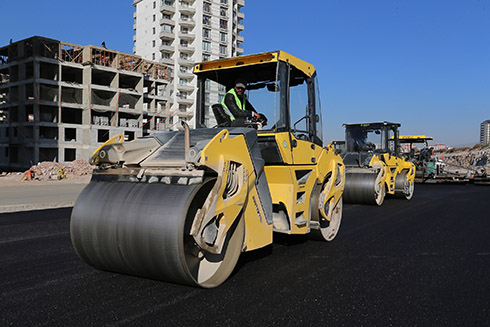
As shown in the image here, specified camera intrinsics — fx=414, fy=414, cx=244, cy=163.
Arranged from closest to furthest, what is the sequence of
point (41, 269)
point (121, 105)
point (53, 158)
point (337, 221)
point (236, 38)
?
point (41, 269)
point (337, 221)
point (53, 158)
point (121, 105)
point (236, 38)

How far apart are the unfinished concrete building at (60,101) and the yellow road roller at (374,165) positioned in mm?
34987

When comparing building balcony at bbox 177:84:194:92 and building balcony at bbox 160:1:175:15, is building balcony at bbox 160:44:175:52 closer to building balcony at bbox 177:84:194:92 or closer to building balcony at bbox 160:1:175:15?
building balcony at bbox 160:1:175:15

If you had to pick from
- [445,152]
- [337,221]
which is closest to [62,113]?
[337,221]

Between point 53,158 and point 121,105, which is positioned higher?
point 121,105

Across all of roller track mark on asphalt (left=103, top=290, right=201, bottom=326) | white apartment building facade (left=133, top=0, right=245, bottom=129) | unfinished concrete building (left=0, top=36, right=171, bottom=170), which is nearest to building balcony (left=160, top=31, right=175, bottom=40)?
white apartment building facade (left=133, top=0, right=245, bottom=129)

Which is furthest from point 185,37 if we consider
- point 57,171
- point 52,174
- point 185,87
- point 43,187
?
point 43,187

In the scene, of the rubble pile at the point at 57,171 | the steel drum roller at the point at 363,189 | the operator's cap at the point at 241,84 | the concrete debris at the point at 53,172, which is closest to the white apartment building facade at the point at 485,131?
the rubble pile at the point at 57,171

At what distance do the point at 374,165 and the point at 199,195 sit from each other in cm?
829

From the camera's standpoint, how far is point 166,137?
4.13 meters

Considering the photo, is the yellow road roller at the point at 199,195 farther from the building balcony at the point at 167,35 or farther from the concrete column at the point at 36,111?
the building balcony at the point at 167,35

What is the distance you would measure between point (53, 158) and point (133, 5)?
39.8m

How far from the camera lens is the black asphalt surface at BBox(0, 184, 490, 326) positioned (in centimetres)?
315

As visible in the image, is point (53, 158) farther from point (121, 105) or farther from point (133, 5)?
point (133, 5)

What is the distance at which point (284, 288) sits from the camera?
151 inches
